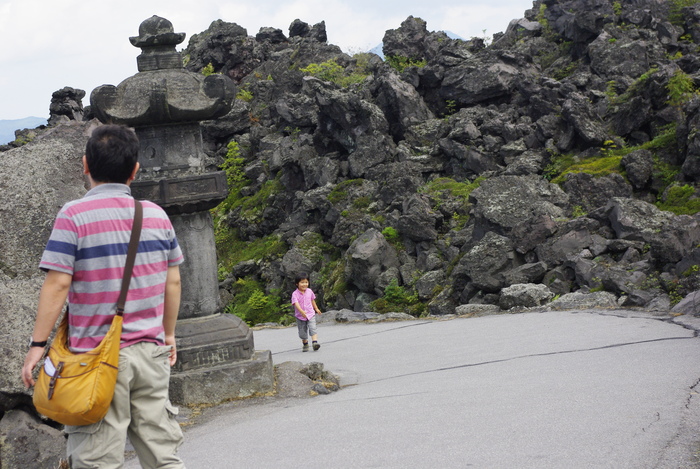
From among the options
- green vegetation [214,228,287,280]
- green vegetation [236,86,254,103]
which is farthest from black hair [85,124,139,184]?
green vegetation [236,86,254,103]

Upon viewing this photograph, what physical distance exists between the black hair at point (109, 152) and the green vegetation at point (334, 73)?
93.4ft

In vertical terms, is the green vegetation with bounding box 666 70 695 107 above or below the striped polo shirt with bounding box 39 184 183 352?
above

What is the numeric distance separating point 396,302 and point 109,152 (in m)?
14.3

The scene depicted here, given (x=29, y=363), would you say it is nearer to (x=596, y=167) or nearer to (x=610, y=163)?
(x=596, y=167)

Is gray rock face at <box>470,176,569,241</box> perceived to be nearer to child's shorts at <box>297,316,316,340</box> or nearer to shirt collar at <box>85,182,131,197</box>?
child's shorts at <box>297,316,316,340</box>

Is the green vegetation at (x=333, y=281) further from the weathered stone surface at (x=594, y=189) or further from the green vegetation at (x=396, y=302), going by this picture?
the weathered stone surface at (x=594, y=189)

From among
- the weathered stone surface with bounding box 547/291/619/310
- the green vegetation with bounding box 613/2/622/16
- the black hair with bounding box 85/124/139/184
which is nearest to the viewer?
the black hair with bounding box 85/124/139/184

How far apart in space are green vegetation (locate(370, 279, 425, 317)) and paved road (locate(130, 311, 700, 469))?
266 inches

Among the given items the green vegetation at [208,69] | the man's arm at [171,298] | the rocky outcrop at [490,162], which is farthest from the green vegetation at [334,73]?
the man's arm at [171,298]

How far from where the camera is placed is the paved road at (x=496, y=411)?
4699 mm

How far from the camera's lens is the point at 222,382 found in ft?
23.7

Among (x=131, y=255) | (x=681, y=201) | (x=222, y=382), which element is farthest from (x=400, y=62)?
(x=131, y=255)

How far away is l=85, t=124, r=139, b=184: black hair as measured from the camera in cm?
340

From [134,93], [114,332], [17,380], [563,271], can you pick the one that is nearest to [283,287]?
[563,271]
